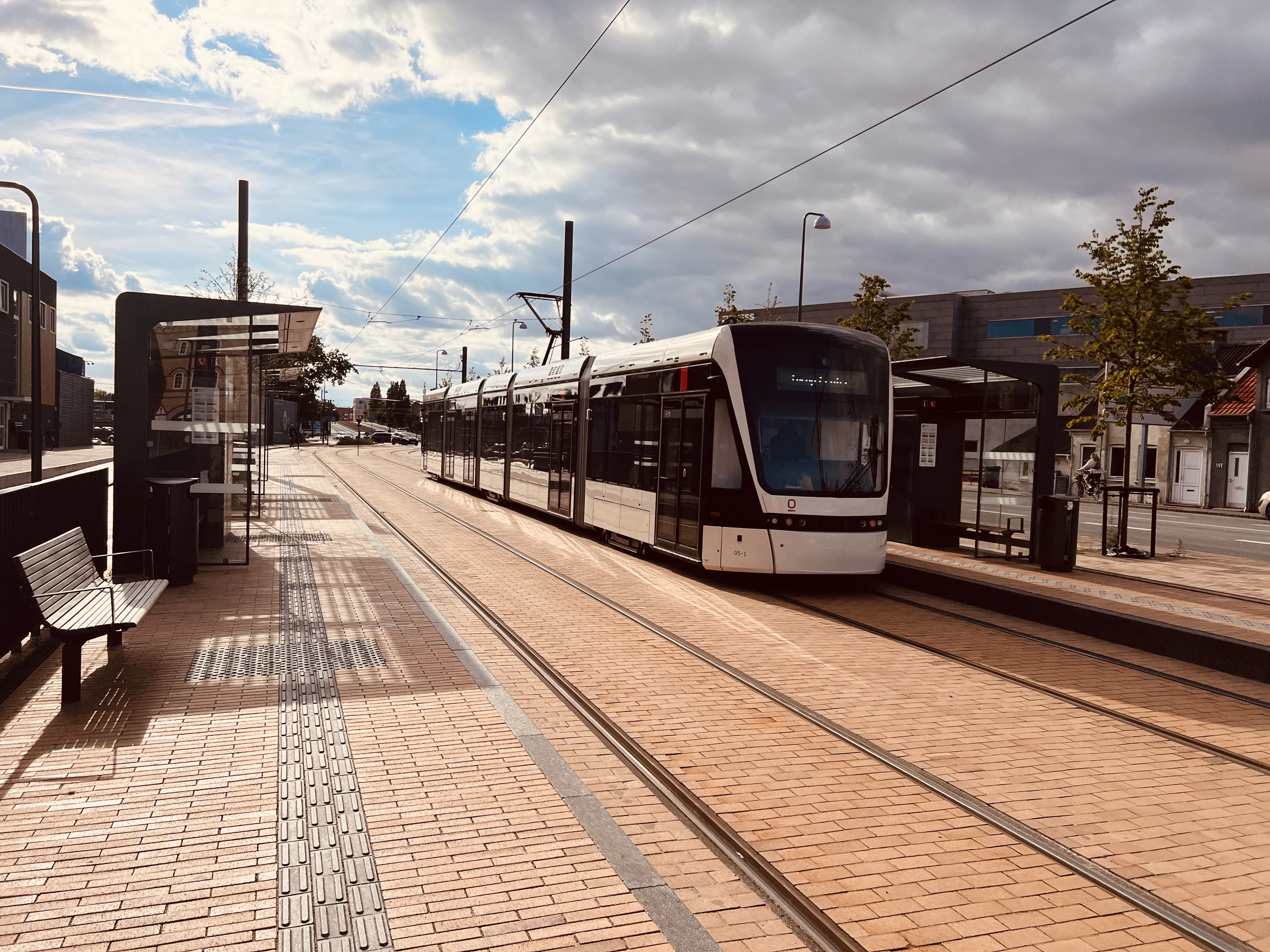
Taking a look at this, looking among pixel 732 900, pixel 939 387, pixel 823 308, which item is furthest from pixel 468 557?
pixel 823 308

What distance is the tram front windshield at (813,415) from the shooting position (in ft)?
39.1

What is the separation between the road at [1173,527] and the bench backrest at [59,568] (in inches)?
474

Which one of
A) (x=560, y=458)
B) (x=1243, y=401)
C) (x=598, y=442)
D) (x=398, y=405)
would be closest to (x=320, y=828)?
(x=598, y=442)

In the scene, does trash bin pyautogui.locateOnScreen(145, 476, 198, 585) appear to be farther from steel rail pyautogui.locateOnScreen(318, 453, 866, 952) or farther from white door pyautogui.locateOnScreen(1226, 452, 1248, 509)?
white door pyautogui.locateOnScreen(1226, 452, 1248, 509)

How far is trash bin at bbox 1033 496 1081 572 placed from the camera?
14.2 m

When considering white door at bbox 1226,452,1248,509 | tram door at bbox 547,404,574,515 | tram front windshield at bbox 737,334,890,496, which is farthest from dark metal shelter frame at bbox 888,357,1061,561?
white door at bbox 1226,452,1248,509

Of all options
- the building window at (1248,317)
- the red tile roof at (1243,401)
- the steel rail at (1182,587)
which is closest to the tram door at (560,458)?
the steel rail at (1182,587)

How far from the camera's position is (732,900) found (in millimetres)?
4059

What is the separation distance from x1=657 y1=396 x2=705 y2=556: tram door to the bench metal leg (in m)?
7.39

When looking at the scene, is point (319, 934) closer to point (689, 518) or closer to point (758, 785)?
point (758, 785)

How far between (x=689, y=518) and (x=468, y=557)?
132 inches

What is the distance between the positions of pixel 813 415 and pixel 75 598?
7.72 m

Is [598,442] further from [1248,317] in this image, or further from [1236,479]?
[1248,317]

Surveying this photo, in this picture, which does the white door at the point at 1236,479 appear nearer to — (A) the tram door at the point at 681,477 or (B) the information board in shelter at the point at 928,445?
(B) the information board in shelter at the point at 928,445
